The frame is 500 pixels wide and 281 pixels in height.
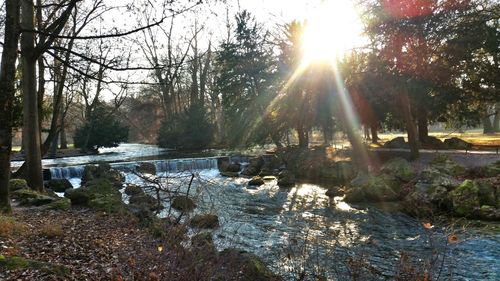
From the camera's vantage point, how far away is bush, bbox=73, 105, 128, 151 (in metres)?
38.9

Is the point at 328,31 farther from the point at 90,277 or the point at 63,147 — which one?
the point at 63,147

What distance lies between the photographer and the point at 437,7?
19.8 metres

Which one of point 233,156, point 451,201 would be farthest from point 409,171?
point 233,156

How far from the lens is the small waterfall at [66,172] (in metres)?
23.3

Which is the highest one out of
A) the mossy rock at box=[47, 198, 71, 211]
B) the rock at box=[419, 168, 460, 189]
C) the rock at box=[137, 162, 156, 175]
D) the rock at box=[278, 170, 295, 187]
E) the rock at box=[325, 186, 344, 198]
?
the rock at box=[137, 162, 156, 175]

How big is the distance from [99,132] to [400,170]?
29.4m

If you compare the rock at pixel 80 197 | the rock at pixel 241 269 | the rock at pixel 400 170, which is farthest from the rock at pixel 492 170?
the rock at pixel 80 197

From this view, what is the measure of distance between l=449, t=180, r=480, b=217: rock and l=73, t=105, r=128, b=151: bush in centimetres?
3220

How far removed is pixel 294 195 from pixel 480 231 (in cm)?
778

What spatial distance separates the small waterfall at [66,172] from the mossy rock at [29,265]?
19609mm

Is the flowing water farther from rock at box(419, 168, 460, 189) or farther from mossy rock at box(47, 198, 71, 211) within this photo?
rock at box(419, 168, 460, 189)

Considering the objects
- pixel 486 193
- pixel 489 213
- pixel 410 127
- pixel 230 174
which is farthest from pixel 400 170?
pixel 230 174

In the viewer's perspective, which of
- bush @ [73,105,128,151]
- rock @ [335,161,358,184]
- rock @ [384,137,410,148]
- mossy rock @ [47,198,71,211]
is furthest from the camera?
bush @ [73,105,128,151]

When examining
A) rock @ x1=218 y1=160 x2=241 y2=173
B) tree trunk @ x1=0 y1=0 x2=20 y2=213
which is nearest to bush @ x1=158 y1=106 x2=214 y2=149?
rock @ x1=218 y1=160 x2=241 y2=173
